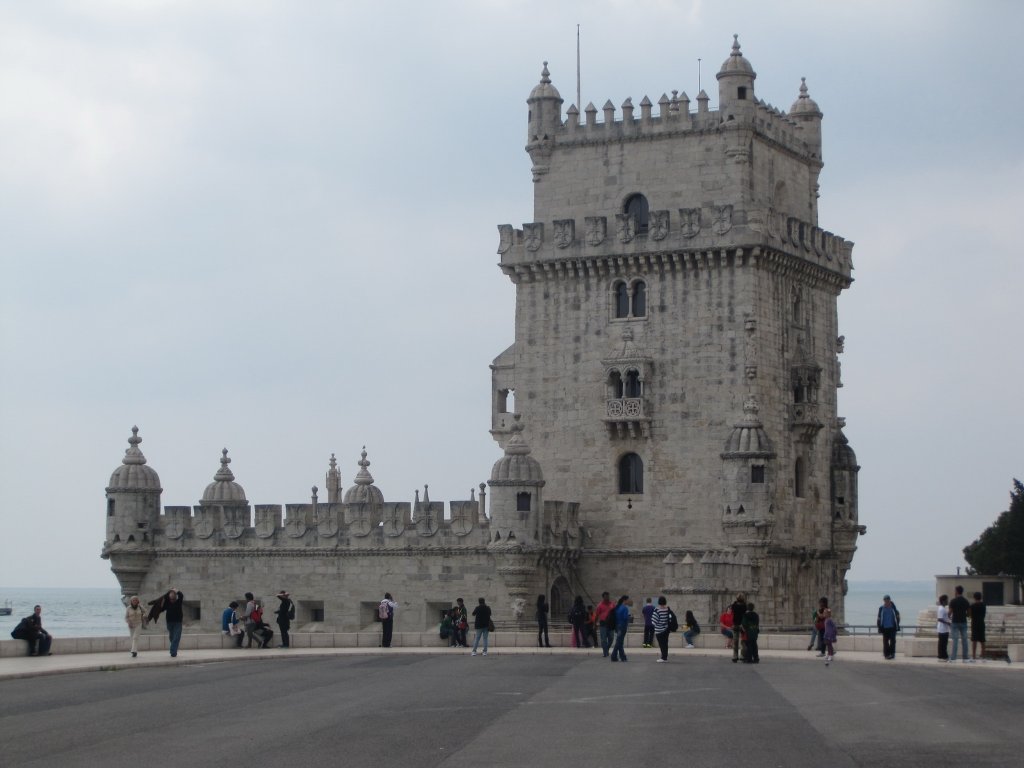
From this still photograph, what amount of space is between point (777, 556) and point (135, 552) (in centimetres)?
2212

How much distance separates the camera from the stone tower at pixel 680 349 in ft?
197

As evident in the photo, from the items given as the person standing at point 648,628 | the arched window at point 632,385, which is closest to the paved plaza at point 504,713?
the person standing at point 648,628

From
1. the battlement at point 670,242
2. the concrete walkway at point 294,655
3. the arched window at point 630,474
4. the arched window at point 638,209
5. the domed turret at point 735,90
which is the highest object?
the domed turret at point 735,90

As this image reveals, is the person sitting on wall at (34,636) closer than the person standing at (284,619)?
Yes

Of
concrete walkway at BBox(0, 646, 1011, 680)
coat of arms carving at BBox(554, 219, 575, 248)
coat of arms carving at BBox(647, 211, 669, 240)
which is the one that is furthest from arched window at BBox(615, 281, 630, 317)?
concrete walkway at BBox(0, 646, 1011, 680)

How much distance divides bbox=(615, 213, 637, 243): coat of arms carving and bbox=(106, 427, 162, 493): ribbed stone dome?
60.7 ft

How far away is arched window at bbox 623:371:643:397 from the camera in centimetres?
6116

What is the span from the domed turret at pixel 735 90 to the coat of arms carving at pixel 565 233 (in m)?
6.06

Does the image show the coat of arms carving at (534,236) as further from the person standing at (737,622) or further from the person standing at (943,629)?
the person standing at (943,629)

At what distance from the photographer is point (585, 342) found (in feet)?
205

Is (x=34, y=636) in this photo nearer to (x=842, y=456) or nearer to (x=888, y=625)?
(x=888, y=625)

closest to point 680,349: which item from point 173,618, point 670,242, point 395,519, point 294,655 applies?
point 670,242

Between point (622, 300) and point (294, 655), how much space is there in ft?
68.4

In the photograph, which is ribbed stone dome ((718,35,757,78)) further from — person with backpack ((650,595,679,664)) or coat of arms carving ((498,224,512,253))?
person with backpack ((650,595,679,664))
